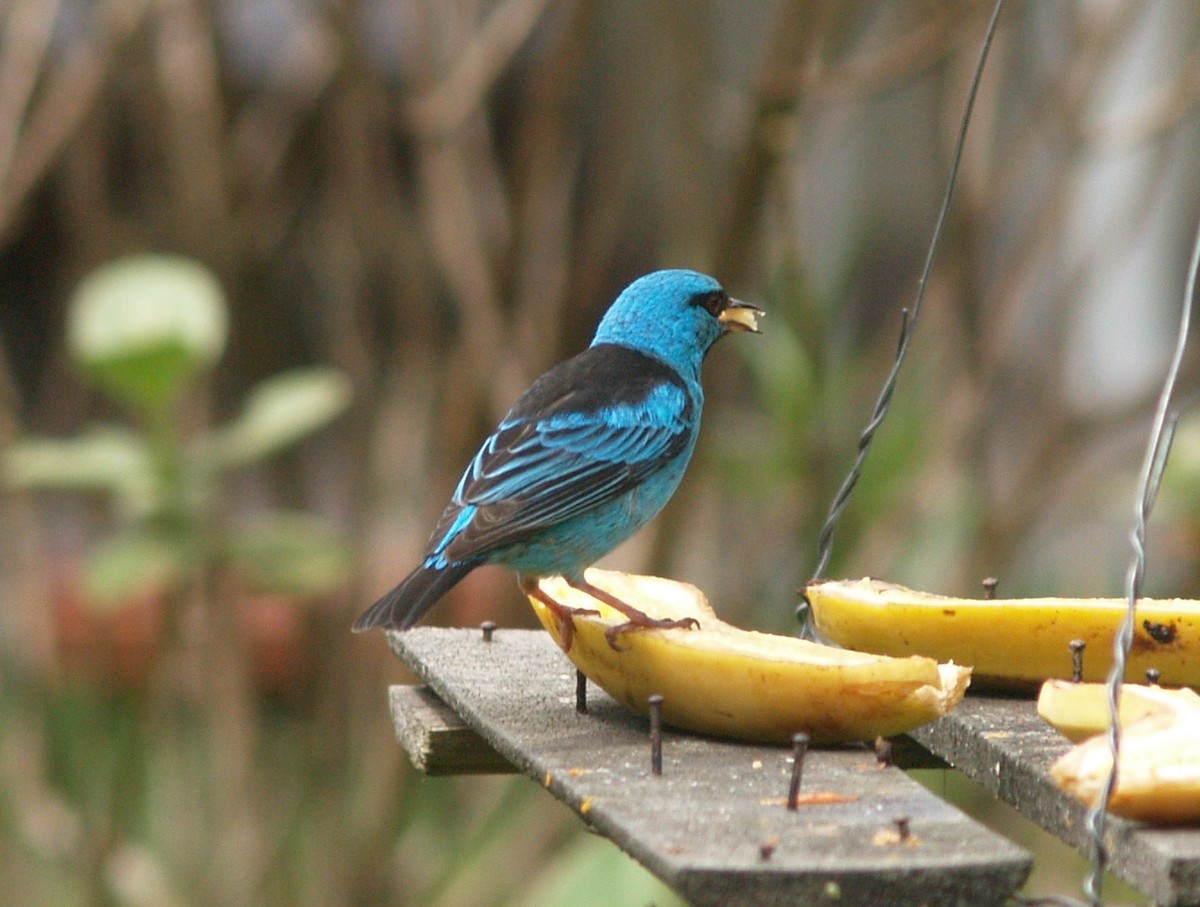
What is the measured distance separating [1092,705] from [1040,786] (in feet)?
0.40

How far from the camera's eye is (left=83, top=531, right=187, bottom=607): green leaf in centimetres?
428

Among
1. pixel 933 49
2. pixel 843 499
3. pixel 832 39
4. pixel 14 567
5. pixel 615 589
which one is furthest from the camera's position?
pixel 14 567

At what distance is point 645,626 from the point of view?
97.3 inches

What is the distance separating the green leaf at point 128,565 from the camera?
169 inches

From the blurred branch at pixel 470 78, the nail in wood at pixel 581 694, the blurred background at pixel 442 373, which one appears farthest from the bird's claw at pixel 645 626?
the blurred branch at pixel 470 78

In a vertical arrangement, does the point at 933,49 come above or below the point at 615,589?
above

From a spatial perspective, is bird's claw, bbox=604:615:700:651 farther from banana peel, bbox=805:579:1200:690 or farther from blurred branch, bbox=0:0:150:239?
blurred branch, bbox=0:0:150:239

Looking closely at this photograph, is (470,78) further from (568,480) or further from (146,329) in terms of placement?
(568,480)

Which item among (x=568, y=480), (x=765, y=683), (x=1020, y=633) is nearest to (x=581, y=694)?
(x=765, y=683)

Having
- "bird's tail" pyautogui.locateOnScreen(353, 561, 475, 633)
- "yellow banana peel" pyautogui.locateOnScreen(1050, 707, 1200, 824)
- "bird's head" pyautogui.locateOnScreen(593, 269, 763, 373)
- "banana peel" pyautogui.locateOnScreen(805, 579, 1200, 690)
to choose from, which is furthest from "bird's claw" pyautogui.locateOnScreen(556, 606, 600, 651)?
"bird's head" pyautogui.locateOnScreen(593, 269, 763, 373)

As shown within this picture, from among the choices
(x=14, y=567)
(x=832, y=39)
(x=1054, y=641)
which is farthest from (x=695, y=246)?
(x=14, y=567)

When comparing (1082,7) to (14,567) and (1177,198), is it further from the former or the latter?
(14,567)

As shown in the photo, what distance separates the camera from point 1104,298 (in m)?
7.27

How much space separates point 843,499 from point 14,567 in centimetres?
402
